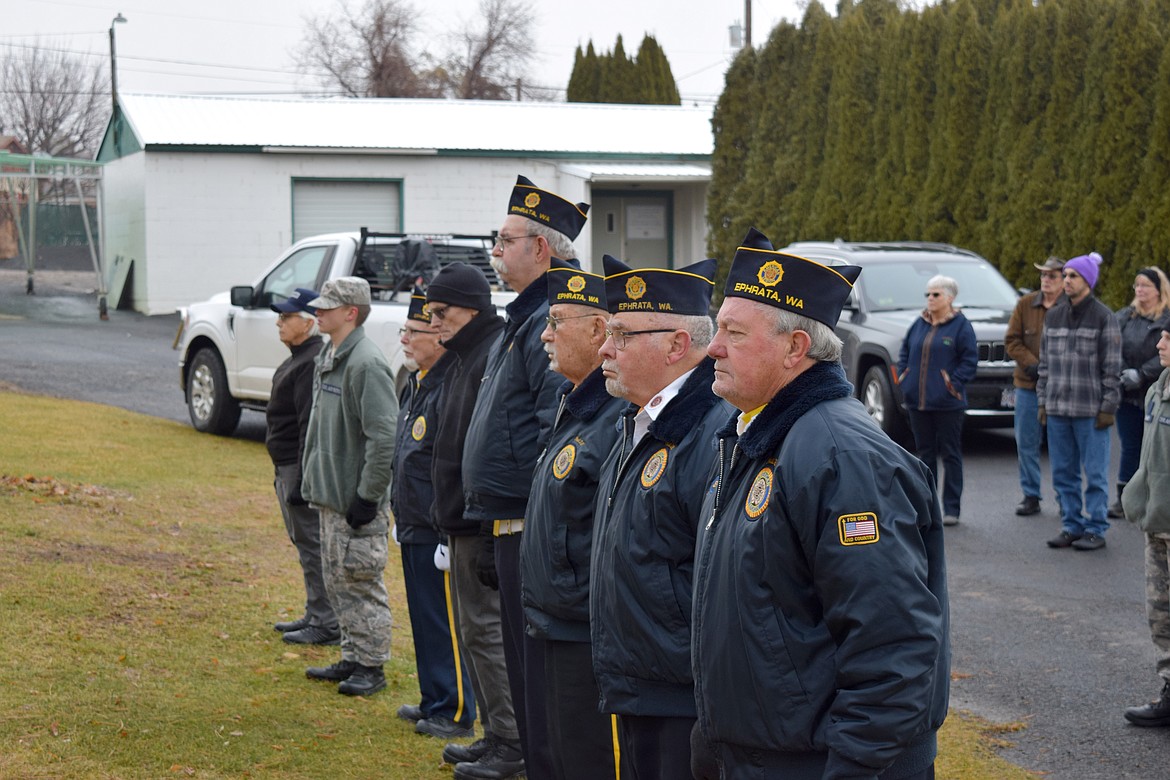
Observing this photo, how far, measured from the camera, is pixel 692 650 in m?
3.21

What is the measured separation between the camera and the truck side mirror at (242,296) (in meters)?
14.0

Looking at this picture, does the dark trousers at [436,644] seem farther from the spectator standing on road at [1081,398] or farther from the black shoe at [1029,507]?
the black shoe at [1029,507]

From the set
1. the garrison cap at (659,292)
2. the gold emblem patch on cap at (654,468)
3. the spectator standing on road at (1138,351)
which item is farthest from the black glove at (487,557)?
the spectator standing on road at (1138,351)

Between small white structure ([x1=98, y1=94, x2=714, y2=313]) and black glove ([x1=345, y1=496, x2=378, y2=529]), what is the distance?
23373 millimetres

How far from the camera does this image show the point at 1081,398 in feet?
34.1

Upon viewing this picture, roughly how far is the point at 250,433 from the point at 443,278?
10.2 meters

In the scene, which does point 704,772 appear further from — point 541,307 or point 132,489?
point 132,489

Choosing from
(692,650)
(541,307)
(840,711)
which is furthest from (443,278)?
(840,711)

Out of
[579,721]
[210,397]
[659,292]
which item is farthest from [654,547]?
[210,397]

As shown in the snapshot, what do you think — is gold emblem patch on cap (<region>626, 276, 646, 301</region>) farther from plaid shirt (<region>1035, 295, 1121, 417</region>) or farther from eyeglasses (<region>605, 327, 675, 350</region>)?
plaid shirt (<region>1035, 295, 1121, 417</region>)

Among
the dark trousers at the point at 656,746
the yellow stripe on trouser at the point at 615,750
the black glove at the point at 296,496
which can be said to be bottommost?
the yellow stripe on trouser at the point at 615,750

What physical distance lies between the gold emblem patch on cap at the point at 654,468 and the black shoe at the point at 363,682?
3.68m

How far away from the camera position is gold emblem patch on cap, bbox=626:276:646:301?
4012 mm

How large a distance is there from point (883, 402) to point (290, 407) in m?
8.03
